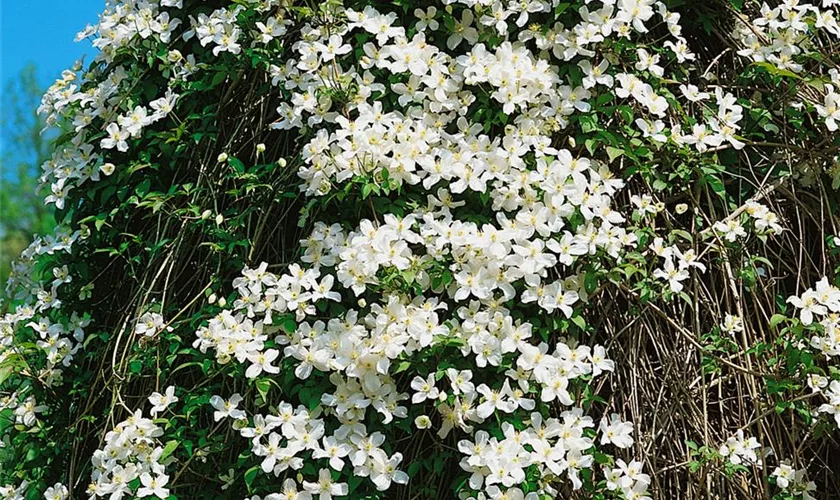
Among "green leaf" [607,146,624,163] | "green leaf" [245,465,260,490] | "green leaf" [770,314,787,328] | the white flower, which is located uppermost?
"green leaf" [607,146,624,163]

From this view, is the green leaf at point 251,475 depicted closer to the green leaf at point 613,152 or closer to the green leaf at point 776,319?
the green leaf at point 613,152

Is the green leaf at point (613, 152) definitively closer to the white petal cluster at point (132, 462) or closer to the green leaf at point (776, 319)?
the green leaf at point (776, 319)

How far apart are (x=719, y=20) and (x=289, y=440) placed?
1.16 m

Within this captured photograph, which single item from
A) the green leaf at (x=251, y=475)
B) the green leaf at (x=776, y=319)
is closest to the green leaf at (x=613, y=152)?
the green leaf at (x=776, y=319)

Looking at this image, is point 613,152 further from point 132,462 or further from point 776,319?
point 132,462

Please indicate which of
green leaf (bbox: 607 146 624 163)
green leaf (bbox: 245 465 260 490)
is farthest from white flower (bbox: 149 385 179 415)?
green leaf (bbox: 607 146 624 163)

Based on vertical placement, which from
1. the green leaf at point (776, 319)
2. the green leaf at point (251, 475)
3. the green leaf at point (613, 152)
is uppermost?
the green leaf at point (613, 152)

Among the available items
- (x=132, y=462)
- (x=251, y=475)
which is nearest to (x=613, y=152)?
(x=251, y=475)

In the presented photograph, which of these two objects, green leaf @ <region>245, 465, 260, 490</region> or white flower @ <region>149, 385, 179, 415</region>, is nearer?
green leaf @ <region>245, 465, 260, 490</region>

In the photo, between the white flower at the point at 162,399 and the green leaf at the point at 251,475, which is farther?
the white flower at the point at 162,399

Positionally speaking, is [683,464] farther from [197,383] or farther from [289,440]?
[197,383]

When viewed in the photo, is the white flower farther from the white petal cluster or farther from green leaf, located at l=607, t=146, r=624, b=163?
green leaf, located at l=607, t=146, r=624, b=163

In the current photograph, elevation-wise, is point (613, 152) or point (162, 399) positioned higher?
point (613, 152)

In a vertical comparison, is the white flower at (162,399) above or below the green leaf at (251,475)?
above
